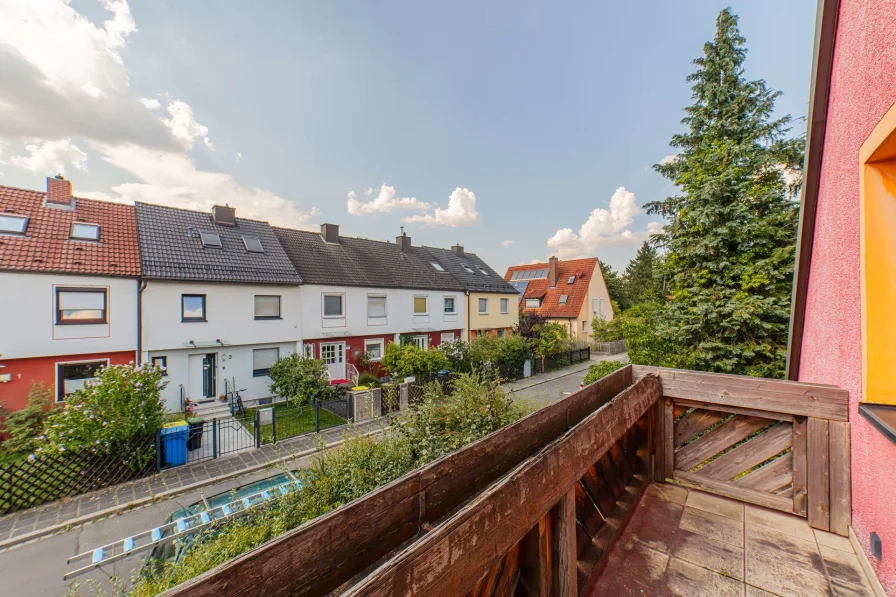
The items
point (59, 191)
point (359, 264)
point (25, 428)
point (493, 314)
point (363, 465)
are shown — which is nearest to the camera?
point (363, 465)

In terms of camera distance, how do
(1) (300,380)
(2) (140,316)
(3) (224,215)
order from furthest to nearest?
(3) (224,215), (1) (300,380), (2) (140,316)

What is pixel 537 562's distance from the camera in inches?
67.2

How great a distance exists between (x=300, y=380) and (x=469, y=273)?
554 inches

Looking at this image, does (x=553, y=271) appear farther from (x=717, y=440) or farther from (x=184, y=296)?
(x=717, y=440)

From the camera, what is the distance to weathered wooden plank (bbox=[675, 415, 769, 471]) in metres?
3.39

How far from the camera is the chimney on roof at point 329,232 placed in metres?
18.9

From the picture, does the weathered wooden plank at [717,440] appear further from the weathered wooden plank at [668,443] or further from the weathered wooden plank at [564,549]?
the weathered wooden plank at [564,549]

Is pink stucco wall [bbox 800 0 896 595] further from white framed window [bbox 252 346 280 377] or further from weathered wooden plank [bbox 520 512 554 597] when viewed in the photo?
white framed window [bbox 252 346 280 377]

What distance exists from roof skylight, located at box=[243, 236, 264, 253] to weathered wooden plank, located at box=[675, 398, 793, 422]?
1634 centimetres

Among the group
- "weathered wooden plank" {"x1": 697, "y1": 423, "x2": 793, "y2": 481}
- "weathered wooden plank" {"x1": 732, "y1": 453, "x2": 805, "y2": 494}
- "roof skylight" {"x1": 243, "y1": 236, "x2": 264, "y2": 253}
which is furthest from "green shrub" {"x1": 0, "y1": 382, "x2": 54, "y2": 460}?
"weathered wooden plank" {"x1": 732, "y1": 453, "x2": 805, "y2": 494}

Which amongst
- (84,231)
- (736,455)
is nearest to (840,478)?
(736,455)

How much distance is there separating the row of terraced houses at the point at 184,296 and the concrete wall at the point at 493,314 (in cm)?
288

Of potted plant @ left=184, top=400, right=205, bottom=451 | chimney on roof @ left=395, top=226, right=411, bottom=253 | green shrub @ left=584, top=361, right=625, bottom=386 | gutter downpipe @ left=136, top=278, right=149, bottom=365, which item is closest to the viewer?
potted plant @ left=184, top=400, right=205, bottom=451

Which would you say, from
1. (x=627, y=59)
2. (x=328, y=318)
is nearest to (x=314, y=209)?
(x=328, y=318)
